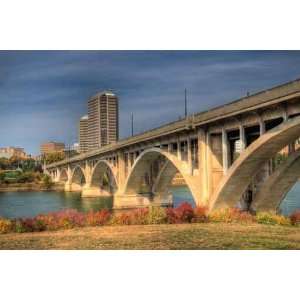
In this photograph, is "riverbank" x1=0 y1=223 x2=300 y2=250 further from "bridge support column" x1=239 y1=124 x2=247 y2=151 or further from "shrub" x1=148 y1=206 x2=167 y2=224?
Result: "bridge support column" x1=239 y1=124 x2=247 y2=151

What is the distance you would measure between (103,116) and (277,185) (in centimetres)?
1285

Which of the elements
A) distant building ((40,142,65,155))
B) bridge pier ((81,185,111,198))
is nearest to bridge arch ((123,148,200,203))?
distant building ((40,142,65,155))

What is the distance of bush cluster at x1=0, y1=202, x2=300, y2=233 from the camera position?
1762 cm

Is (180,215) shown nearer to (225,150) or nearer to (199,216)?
(199,216)

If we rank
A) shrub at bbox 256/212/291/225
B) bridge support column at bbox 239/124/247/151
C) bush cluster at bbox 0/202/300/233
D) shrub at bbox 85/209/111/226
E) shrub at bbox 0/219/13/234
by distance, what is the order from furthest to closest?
bridge support column at bbox 239/124/247/151 → shrub at bbox 85/209/111/226 → bush cluster at bbox 0/202/300/233 → shrub at bbox 0/219/13/234 → shrub at bbox 256/212/291/225

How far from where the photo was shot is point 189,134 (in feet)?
82.6

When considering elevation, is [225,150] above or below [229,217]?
above

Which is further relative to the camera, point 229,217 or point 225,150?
point 225,150

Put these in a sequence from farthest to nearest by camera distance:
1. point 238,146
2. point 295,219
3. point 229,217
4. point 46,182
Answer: point 46,182 < point 238,146 < point 229,217 < point 295,219

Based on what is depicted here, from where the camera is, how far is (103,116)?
28.5 meters

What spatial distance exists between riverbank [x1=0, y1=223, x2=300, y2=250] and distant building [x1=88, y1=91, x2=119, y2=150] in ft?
26.5

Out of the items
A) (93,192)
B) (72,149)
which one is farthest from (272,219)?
(93,192)

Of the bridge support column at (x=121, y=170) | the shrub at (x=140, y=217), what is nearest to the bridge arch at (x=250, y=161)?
the shrub at (x=140, y=217)

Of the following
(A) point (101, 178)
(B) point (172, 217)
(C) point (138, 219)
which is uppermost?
(A) point (101, 178)
